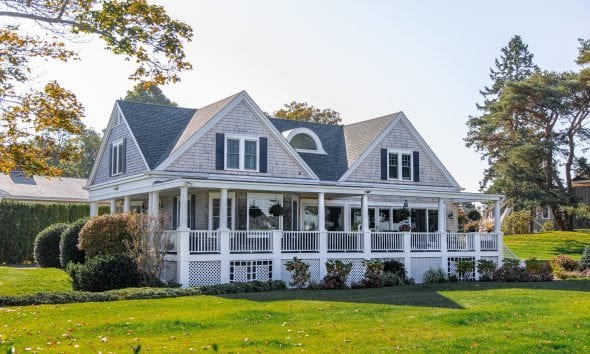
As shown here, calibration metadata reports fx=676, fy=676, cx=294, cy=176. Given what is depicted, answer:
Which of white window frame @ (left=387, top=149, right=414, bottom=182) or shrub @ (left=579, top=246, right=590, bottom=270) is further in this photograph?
white window frame @ (left=387, top=149, right=414, bottom=182)

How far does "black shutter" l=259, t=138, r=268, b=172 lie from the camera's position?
84.3 feet

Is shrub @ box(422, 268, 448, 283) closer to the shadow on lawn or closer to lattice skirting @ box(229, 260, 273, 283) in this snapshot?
the shadow on lawn

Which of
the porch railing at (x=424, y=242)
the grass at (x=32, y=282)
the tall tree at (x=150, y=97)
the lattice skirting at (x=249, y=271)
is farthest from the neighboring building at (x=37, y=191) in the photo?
the tall tree at (x=150, y=97)

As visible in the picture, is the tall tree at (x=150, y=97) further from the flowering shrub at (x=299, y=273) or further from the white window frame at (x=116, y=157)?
the flowering shrub at (x=299, y=273)

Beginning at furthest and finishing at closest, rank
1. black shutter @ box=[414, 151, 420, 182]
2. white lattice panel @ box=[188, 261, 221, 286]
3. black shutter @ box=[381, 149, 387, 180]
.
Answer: black shutter @ box=[414, 151, 420, 182], black shutter @ box=[381, 149, 387, 180], white lattice panel @ box=[188, 261, 221, 286]

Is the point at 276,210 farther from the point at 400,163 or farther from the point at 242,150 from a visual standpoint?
the point at 400,163

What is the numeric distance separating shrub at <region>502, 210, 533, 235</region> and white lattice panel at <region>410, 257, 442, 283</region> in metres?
24.4

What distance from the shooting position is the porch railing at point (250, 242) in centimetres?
2228

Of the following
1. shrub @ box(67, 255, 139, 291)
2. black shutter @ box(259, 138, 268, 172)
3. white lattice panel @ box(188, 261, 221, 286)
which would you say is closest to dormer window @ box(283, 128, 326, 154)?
black shutter @ box(259, 138, 268, 172)

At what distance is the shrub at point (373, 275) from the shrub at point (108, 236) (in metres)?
7.90

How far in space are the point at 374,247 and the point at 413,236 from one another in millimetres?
1921

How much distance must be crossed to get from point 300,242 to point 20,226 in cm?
1476

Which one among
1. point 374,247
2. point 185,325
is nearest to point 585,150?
point 374,247

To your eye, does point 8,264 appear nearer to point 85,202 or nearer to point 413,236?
point 85,202
